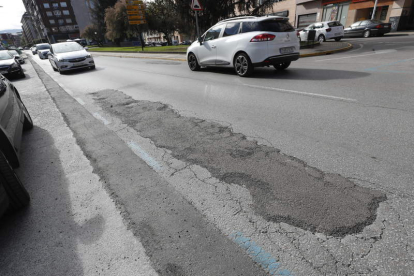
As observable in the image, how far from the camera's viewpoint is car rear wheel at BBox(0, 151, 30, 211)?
82.4 inches

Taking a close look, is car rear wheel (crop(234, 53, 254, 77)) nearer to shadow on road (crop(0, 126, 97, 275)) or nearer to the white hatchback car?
the white hatchback car

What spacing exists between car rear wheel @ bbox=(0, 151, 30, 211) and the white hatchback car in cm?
690

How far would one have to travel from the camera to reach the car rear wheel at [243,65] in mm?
7821

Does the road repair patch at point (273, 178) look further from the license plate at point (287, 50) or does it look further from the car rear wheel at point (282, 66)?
the car rear wheel at point (282, 66)

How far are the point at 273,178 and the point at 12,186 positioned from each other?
2.61m

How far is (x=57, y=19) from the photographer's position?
302 feet

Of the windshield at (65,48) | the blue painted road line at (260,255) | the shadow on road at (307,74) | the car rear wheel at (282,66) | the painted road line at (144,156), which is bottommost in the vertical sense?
the painted road line at (144,156)

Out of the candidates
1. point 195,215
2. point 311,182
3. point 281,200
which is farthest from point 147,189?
point 311,182

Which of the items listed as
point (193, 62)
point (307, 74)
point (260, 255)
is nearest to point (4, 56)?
point (193, 62)

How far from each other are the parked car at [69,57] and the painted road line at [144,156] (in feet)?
37.7

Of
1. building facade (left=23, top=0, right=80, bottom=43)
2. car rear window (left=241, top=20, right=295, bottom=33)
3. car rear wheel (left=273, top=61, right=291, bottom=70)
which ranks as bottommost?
car rear wheel (left=273, top=61, right=291, bottom=70)

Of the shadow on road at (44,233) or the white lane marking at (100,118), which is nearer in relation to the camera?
the shadow on road at (44,233)

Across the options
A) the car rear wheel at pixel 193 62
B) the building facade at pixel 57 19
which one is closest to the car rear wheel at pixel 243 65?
the car rear wheel at pixel 193 62

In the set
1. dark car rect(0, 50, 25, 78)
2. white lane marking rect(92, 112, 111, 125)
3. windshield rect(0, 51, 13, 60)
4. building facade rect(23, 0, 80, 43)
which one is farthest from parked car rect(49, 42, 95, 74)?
building facade rect(23, 0, 80, 43)
